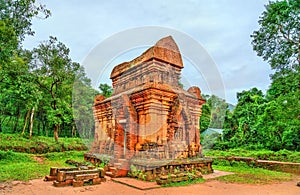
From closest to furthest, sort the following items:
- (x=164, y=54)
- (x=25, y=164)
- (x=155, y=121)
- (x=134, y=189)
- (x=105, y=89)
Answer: (x=134, y=189) < (x=155, y=121) < (x=164, y=54) < (x=25, y=164) < (x=105, y=89)

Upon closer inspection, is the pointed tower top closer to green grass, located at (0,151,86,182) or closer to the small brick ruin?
the small brick ruin

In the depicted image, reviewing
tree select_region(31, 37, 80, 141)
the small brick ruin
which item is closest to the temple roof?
the small brick ruin

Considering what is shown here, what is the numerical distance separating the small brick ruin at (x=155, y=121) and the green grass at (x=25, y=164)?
273cm

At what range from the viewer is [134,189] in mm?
6660

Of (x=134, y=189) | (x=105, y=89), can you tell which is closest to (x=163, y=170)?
(x=134, y=189)

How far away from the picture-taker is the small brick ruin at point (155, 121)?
8477 mm

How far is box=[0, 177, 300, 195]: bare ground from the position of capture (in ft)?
20.9

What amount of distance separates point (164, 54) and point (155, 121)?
332 cm

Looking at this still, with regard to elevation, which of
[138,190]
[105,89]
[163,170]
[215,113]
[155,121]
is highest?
[105,89]

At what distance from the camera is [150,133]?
868cm

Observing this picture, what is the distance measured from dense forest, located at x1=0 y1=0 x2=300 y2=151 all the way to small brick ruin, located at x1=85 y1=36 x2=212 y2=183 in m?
3.74

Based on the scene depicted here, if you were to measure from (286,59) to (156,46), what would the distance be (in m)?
6.80

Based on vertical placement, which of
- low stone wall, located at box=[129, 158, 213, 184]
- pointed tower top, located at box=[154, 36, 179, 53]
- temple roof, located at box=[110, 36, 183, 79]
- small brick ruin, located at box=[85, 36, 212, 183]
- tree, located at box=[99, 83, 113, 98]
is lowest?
low stone wall, located at box=[129, 158, 213, 184]

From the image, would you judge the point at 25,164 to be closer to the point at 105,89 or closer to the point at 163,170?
the point at 163,170
